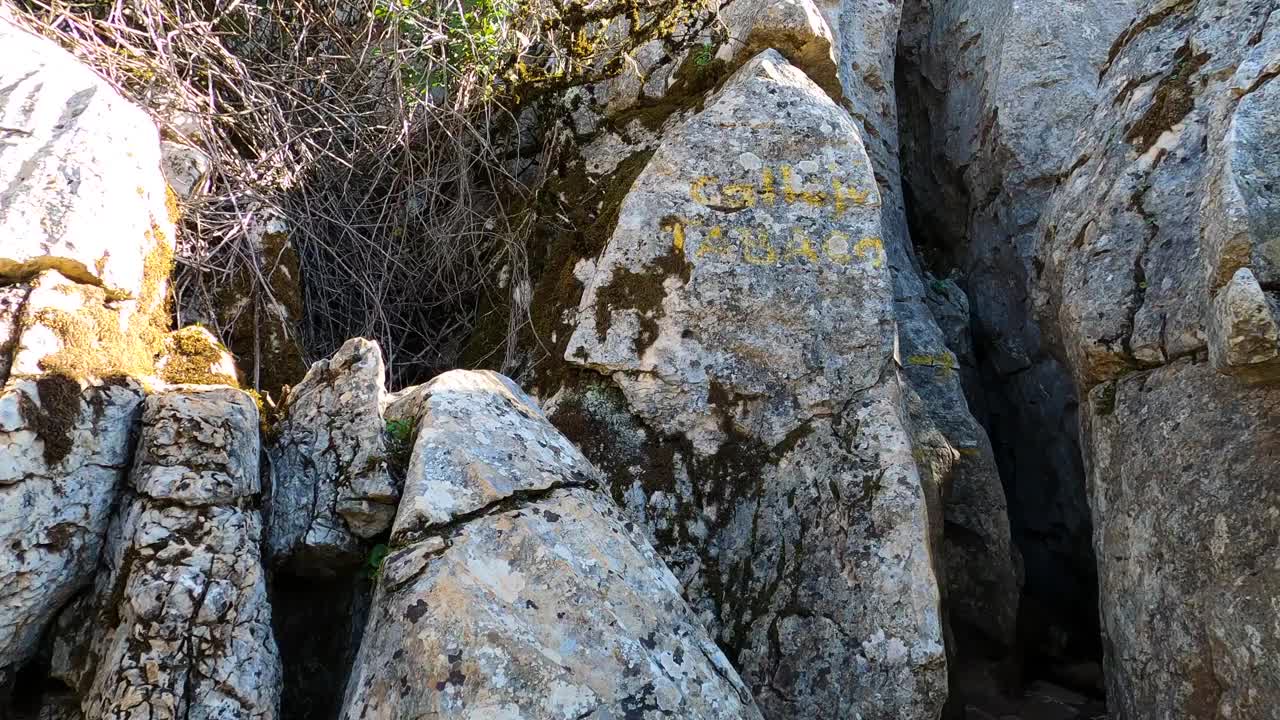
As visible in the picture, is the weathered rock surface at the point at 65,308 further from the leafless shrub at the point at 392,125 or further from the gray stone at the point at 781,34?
the gray stone at the point at 781,34

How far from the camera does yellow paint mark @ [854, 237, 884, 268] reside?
3562 mm

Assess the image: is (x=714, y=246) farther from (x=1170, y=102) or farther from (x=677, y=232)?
(x=1170, y=102)

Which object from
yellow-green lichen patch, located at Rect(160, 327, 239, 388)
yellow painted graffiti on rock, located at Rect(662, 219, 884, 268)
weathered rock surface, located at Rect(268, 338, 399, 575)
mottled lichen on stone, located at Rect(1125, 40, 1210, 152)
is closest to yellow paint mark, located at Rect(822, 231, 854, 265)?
yellow painted graffiti on rock, located at Rect(662, 219, 884, 268)

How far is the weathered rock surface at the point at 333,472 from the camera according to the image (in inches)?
103

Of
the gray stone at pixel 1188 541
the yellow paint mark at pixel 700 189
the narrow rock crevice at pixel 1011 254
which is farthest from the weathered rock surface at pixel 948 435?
the yellow paint mark at pixel 700 189

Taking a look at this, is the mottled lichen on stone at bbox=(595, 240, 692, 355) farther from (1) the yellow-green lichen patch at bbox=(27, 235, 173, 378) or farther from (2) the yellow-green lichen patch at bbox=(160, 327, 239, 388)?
(1) the yellow-green lichen patch at bbox=(27, 235, 173, 378)

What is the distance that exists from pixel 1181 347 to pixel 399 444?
238 centimetres

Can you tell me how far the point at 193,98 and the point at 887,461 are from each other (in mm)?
2846

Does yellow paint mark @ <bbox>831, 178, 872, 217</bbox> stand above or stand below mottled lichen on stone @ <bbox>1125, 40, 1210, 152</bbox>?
below

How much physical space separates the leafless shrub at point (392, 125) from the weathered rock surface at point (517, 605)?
52.0 inches

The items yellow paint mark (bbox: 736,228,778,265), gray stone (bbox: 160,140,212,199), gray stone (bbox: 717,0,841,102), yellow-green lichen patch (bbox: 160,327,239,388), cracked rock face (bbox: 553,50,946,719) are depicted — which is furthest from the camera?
gray stone (bbox: 717,0,841,102)

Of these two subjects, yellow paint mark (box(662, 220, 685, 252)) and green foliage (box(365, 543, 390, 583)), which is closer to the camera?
green foliage (box(365, 543, 390, 583))

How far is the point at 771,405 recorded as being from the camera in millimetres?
3414

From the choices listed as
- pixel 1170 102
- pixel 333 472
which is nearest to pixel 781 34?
pixel 1170 102
